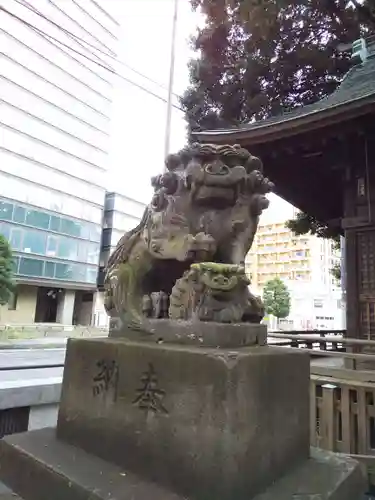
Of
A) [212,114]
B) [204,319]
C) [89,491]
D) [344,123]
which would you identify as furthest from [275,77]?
[89,491]

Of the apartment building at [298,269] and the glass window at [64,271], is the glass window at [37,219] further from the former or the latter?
the apartment building at [298,269]

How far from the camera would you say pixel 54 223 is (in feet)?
82.9

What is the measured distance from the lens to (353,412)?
3525 millimetres

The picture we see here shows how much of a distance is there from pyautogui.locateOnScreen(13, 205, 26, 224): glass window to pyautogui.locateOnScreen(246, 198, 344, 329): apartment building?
28.2 meters

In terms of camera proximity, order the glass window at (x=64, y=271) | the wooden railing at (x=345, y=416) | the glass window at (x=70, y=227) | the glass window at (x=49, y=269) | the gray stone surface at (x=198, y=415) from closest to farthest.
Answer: the gray stone surface at (x=198, y=415) < the wooden railing at (x=345, y=416) < the glass window at (x=49, y=269) < the glass window at (x=64, y=271) < the glass window at (x=70, y=227)

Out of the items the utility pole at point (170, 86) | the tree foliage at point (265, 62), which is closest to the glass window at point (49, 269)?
the tree foliage at point (265, 62)

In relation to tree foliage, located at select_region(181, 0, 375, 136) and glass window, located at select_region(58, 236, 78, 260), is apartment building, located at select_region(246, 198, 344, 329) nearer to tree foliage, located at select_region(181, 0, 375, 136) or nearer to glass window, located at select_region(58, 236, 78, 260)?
glass window, located at select_region(58, 236, 78, 260)

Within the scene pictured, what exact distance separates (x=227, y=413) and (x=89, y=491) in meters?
0.64

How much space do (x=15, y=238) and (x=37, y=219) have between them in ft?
6.81

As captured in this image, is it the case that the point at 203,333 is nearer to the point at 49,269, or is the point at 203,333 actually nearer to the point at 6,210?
the point at 6,210

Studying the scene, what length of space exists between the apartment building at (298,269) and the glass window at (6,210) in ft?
95.5

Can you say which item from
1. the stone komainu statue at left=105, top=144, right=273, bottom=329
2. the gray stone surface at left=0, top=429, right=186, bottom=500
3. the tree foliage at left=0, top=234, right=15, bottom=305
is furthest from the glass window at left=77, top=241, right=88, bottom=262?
the gray stone surface at left=0, top=429, right=186, bottom=500

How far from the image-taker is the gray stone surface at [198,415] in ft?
4.83

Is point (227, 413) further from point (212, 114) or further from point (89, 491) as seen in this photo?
point (212, 114)
